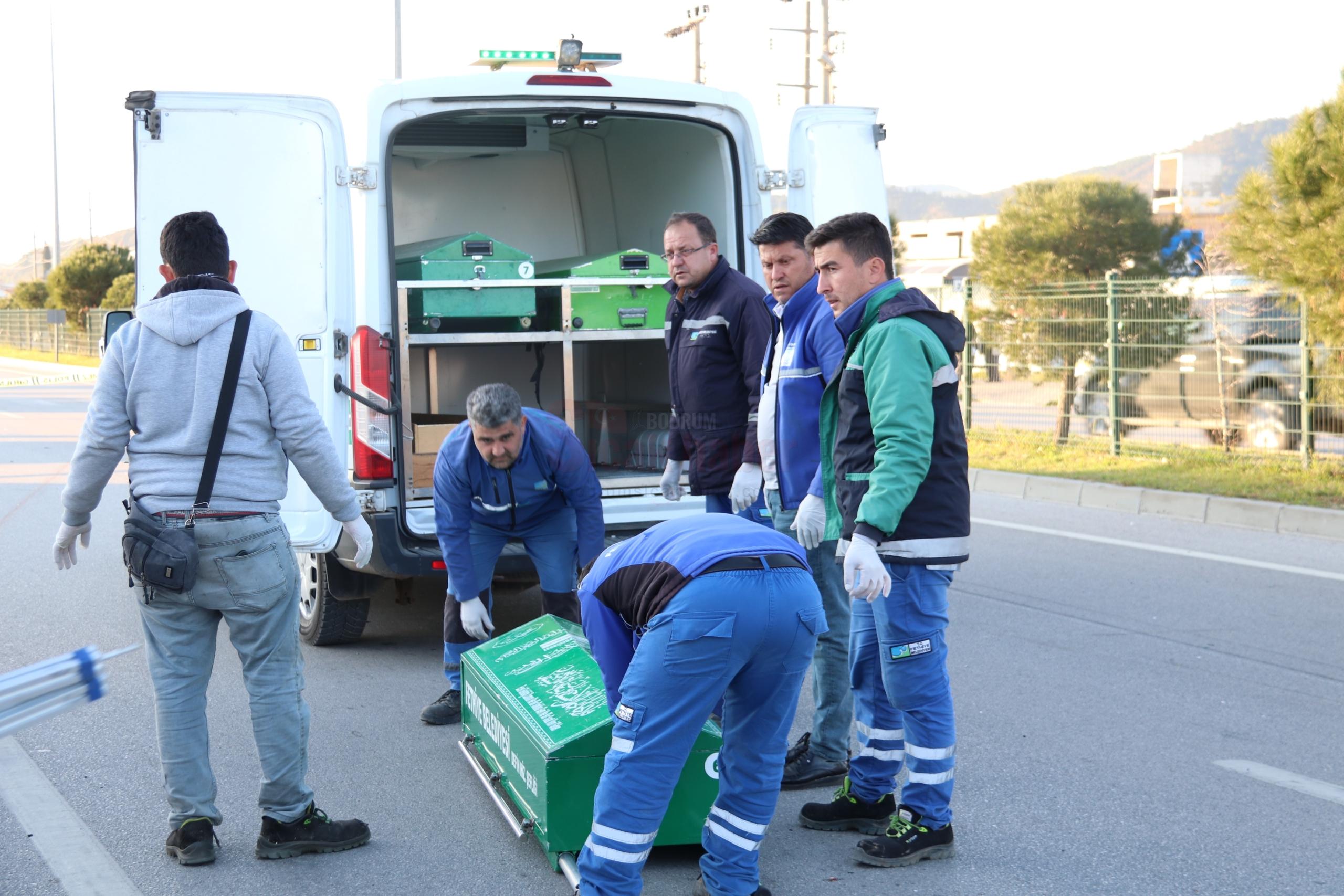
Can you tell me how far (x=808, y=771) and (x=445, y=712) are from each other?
147 cm

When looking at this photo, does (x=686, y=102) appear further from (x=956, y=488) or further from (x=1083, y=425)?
(x=1083, y=425)

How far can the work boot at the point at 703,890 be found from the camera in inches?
136

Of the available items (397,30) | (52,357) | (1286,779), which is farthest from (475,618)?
(52,357)

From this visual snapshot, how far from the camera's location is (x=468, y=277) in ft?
21.0

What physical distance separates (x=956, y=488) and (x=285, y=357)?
6.33 feet

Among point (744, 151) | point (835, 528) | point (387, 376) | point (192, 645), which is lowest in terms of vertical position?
point (192, 645)

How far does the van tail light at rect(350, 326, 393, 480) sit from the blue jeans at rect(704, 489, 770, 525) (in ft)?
4.43

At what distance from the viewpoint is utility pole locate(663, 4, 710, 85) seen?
33.0 m

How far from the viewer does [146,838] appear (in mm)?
3928

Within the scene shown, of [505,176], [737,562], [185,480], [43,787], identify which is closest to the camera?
[737,562]

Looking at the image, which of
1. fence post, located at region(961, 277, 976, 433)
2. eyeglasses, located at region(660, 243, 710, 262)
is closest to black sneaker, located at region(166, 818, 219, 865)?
eyeglasses, located at region(660, 243, 710, 262)

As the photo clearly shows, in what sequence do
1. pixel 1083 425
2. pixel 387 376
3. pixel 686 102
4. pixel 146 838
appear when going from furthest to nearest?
1. pixel 1083 425
2. pixel 686 102
3. pixel 387 376
4. pixel 146 838

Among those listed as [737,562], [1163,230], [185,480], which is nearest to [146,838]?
[185,480]

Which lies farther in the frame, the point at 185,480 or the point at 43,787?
the point at 43,787
